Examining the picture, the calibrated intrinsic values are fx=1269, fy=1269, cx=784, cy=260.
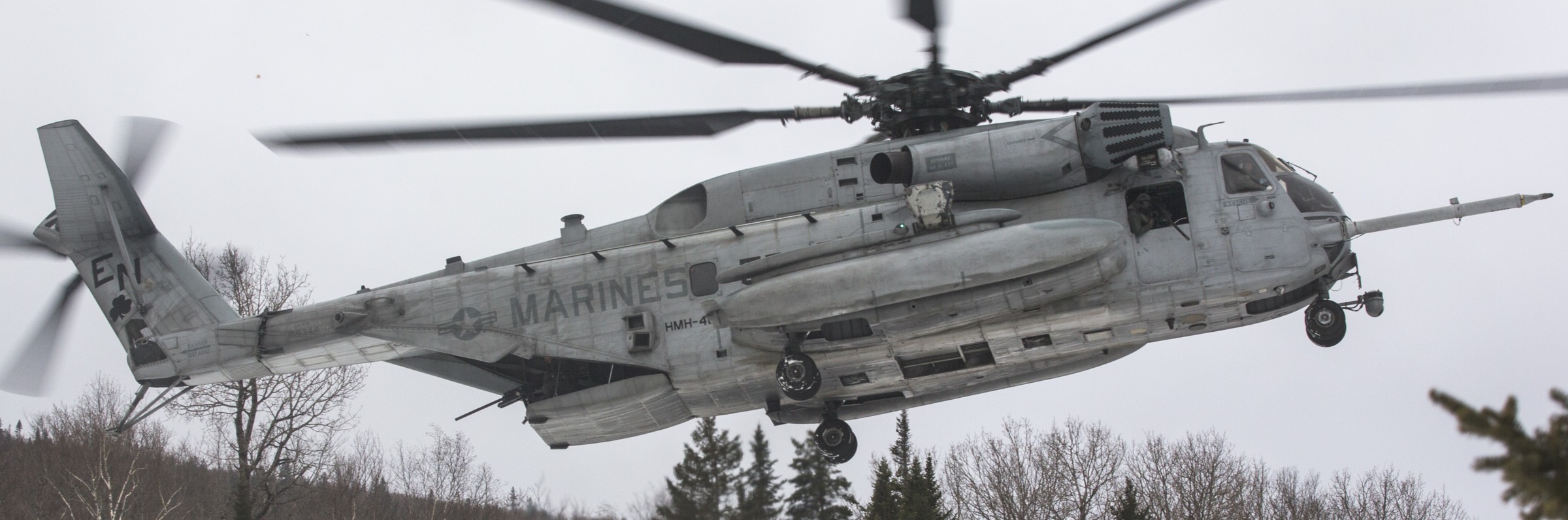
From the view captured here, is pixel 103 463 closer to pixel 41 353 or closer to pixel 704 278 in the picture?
pixel 41 353

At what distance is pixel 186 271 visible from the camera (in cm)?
1678

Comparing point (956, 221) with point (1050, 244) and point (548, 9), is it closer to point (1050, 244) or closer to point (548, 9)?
point (1050, 244)

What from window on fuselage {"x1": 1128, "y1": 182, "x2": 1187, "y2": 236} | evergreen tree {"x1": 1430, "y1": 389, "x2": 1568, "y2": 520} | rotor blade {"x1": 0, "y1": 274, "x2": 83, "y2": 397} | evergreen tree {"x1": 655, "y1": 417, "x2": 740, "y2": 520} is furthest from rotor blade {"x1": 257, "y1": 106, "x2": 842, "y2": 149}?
evergreen tree {"x1": 655, "y1": 417, "x2": 740, "y2": 520}

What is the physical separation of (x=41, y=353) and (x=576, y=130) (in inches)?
355

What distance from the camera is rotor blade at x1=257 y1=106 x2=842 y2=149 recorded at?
12.5m

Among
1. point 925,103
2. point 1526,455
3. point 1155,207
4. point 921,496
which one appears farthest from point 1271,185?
point 921,496

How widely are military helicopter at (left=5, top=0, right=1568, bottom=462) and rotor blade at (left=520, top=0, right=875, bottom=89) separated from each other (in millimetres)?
42

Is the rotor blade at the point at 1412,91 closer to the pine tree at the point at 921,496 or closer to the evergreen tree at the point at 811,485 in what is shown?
the pine tree at the point at 921,496

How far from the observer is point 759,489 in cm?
3841

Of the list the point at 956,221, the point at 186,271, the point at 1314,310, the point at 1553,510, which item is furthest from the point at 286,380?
the point at 1553,510

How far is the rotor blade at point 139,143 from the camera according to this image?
698 inches

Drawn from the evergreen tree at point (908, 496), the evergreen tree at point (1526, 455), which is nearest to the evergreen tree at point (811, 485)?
the evergreen tree at point (908, 496)

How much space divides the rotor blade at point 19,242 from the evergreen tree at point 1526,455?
17726 mm

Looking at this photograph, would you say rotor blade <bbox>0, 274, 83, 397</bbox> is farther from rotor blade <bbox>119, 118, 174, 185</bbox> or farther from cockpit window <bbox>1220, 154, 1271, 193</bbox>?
cockpit window <bbox>1220, 154, 1271, 193</bbox>
